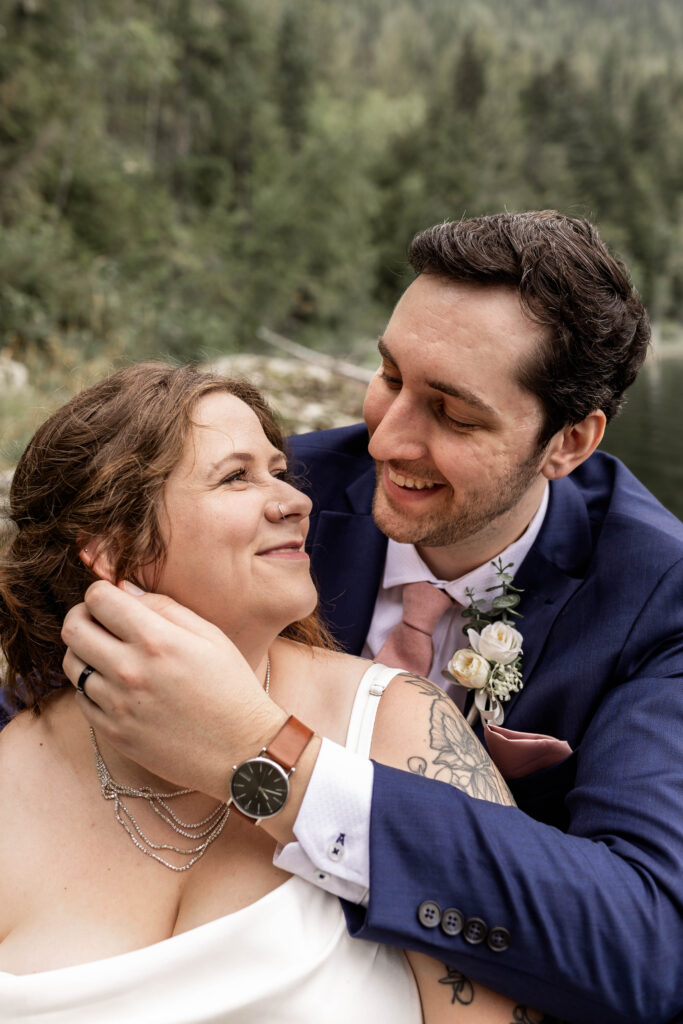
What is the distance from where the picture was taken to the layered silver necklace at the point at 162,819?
1.88 meters

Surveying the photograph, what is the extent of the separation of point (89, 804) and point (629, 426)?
47.1ft

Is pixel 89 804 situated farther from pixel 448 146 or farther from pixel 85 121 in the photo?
pixel 448 146

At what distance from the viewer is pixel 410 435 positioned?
248cm

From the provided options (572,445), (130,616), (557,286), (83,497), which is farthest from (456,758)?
(557,286)

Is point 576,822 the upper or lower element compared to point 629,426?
upper

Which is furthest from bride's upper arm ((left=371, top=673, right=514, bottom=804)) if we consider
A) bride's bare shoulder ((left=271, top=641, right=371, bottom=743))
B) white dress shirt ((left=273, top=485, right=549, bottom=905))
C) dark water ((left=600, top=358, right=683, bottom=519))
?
dark water ((left=600, top=358, right=683, bottom=519))

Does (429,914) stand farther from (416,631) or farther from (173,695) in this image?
(416,631)

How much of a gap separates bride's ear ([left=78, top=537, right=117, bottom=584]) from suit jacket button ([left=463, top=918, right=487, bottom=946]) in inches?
41.5

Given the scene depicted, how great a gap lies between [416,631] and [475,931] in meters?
1.13

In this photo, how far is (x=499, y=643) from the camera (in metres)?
2.42

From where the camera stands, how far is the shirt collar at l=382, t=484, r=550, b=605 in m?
2.73

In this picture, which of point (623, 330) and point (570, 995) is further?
point (623, 330)

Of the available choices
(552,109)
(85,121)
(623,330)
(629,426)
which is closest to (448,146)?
(552,109)

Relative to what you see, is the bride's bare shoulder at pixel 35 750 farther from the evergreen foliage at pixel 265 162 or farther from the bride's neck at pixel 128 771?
the evergreen foliage at pixel 265 162
